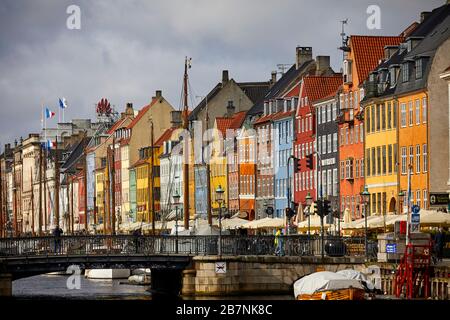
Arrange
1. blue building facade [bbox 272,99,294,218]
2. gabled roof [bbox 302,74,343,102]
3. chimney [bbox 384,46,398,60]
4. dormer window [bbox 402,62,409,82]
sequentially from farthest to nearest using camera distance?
1. blue building facade [bbox 272,99,294,218]
2. gabled roof [bbox 302,74,343,102]
3. chimney [bbox 384,46,398,60]
4. dormer window [bbox 402,62,409,82]

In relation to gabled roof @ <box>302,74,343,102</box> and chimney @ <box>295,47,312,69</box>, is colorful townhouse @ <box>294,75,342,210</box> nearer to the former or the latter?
gabled roof @ <box>302,74,343,102</box>

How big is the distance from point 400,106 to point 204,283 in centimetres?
2834

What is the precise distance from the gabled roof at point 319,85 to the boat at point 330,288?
6866 centimetres

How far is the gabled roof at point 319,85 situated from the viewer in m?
127

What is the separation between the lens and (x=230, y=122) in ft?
502

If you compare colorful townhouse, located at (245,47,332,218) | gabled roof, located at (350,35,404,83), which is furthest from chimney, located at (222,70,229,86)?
gabled roof, located at (350,35,404,83)

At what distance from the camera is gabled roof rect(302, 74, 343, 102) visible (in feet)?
417

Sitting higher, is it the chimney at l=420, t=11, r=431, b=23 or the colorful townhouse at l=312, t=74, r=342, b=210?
the chimney at l=420, t=11, r=431, b=23

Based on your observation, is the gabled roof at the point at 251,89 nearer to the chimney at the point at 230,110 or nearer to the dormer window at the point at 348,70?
the chimney at the point at 230,110

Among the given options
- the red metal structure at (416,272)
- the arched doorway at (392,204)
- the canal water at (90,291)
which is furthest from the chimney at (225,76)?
the red metal structure at (416,272)

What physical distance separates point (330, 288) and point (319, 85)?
7224 centimetres

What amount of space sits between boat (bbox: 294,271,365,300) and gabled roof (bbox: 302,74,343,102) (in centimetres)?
6866

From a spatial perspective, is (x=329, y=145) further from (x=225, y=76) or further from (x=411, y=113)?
(x=225, y=76)

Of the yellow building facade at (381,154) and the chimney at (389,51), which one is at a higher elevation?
the chimney at (389,51)
